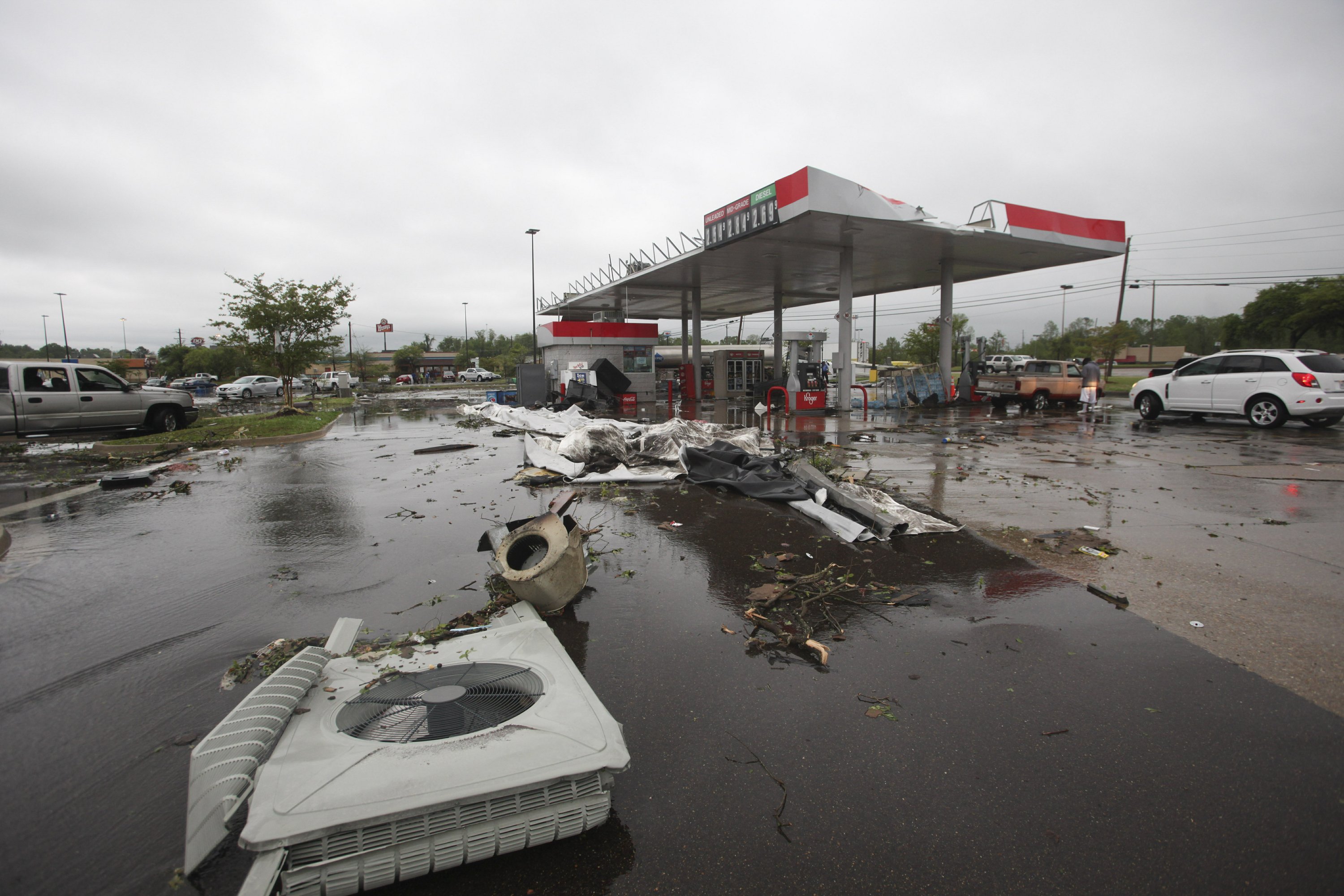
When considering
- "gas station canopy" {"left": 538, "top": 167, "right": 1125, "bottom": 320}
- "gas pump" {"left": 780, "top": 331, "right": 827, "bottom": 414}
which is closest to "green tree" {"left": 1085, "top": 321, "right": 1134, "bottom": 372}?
"gas station canopy" {"left": 538, "top": 167, "right": 1125, "bottom": 320}

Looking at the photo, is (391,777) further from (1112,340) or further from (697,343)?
(1112,340)

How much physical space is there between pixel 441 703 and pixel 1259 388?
19069mm

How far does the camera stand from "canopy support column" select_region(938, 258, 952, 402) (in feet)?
79.6

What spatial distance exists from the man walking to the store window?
1811 centimetres

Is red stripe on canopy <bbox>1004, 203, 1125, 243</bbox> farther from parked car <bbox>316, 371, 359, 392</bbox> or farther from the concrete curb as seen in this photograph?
parked car <bbox>316, 371, 359, 392</bbox>

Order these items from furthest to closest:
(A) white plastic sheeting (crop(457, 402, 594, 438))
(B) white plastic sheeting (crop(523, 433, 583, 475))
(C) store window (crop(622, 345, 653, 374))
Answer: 1. (C) store window (crop(622, 345, 653, 374))
2. (A) white plastic sheeting (crop(457, 402, 594, 438))
3. (B) white plastic sheeting (crop(523, 433, 583, 475))

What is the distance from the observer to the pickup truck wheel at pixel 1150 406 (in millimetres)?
16609

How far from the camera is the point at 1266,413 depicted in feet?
46.7

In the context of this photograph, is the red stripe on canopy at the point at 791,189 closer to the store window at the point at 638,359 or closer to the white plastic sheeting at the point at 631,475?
the white plastic sheeting at the point at 631,475

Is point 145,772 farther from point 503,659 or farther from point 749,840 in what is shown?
point 749,840

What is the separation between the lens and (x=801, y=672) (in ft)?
11.6

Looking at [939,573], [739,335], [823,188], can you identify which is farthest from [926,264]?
[739,335]

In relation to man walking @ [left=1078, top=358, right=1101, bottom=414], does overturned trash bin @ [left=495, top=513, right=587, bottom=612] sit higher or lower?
lower

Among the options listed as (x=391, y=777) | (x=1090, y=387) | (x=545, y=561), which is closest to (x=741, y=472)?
(x=545, y=561)
